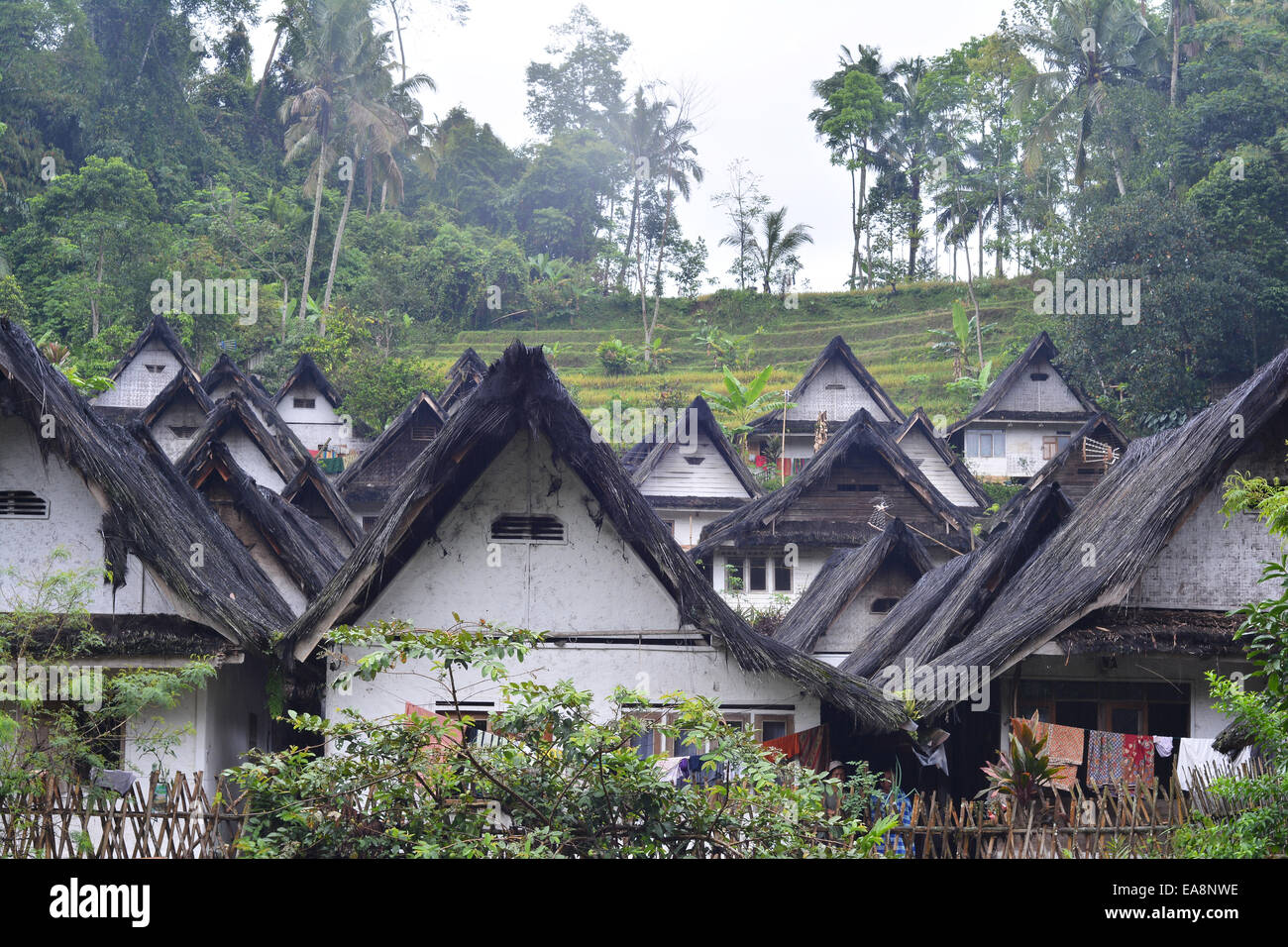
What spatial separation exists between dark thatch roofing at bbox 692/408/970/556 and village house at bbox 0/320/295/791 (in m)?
16.0

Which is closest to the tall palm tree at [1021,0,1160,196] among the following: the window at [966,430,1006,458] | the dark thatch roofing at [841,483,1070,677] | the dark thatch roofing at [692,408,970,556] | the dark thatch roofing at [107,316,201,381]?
the window at [966,430,1006,458]

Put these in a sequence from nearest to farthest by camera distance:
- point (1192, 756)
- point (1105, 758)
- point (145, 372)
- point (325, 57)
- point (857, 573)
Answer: point (1192, 756), point (1105, 758), point (857, 573), point (145, 372), point (325, 57)

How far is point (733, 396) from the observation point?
42.2 m

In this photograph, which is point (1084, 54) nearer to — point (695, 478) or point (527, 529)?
point (695, 478)

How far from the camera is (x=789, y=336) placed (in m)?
70.4

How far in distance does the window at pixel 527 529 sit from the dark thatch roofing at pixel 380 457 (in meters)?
17.0

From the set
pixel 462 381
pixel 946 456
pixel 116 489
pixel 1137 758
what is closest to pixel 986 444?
pixel 946 456

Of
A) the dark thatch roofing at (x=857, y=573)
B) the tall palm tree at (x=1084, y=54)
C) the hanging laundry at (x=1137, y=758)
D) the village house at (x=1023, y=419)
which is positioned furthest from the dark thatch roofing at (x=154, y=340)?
the tall palm tree at (x=1084, y=54)

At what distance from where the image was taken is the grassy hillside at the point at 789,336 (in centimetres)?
5759

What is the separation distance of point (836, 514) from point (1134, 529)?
15207 mm

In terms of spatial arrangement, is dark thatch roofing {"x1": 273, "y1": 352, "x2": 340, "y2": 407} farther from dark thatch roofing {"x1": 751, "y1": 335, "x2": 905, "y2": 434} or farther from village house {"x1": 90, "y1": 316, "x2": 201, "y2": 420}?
dark thatch roofing {"x1": 751, "y1": 335, "x2": 905, "y2": 434}

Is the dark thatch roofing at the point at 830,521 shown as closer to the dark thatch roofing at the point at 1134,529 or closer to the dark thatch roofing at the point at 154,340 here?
the dark thatch roofing at the point at 1134,529
